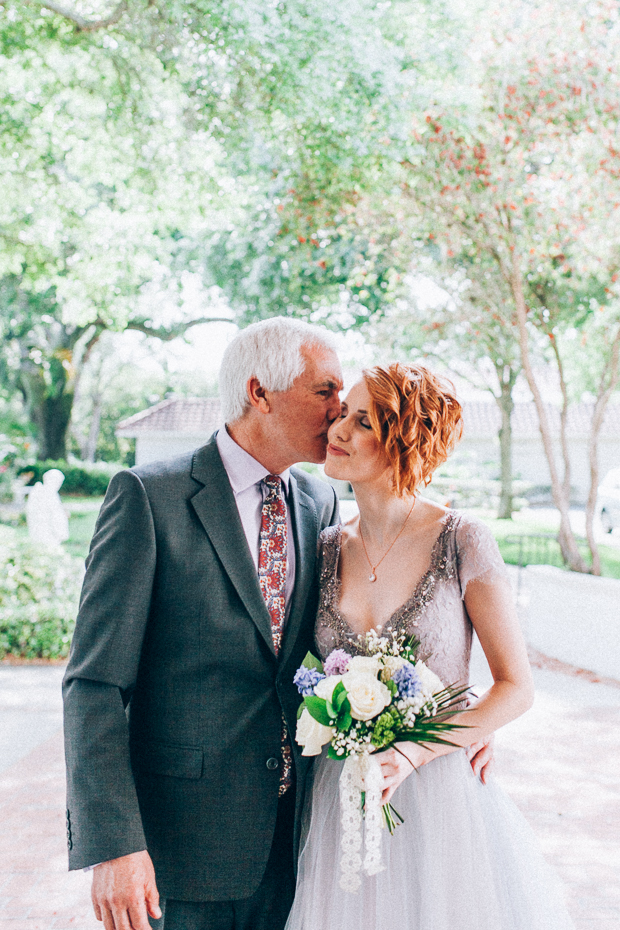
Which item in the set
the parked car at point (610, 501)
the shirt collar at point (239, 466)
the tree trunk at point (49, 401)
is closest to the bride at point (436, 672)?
the shirt collar at point (239, 466)

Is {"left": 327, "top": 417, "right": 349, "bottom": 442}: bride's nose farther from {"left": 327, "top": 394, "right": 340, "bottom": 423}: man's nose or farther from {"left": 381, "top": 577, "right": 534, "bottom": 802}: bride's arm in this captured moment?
Answer: {"left": 381, "top": 577, "right": 534, "bottom": 802}: bride's arm

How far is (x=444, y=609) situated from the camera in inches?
77.8

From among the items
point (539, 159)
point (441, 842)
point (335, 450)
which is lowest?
point (441, 842)

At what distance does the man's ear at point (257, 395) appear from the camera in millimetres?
2129

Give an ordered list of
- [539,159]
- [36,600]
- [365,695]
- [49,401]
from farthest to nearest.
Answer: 1. [49,401]
2. [539,159]
3. [36,600]
4. [365,695]

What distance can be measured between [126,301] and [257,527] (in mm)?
8603

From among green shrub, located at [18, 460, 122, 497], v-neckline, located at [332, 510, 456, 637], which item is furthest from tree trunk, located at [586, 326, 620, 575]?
green shrub, located at [18, 460, 122, 497]

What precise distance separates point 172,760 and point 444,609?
777 millimetres

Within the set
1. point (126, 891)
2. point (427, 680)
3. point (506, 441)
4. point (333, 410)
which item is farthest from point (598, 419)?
point (506, 441)

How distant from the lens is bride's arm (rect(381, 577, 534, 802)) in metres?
1.85

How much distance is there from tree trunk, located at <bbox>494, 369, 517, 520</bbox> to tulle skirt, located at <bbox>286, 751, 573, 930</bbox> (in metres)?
14.9

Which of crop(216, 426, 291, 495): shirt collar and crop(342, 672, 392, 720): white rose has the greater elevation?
crop(216, 426, 291, 495): shirt collar

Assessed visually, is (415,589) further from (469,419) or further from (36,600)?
(469,419)

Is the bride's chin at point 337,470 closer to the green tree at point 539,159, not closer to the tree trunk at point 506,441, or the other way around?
the green tree at point 539,159
